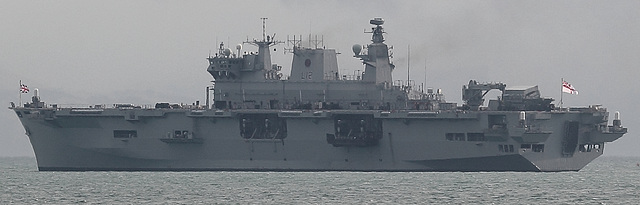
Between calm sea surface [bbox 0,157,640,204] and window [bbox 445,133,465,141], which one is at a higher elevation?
window [bbox 445,133,465,141]

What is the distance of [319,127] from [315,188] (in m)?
11.6

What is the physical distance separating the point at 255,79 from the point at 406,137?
371 inches

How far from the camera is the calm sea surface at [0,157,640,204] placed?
53.2 m

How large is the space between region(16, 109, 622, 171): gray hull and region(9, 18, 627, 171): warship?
0.17 ft

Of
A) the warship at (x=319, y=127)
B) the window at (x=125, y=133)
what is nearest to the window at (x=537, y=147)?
the warship at (x=319, y=127)

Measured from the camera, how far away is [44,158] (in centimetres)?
7425

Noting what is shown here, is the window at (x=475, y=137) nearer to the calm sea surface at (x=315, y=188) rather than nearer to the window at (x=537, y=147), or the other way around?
the calm sea surface at (x=315, y=188)

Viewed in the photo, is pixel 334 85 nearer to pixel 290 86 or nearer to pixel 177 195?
pixel 290 86

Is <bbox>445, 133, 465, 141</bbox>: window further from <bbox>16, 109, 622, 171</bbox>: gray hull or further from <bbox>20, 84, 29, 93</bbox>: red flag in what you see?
<bbox>20, 84, 29, 93</bbox>: red flag

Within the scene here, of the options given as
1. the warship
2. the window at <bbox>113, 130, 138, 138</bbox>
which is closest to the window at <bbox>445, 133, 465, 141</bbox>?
the warship

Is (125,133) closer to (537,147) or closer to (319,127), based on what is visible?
(319,127)

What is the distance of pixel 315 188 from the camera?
5928 cm

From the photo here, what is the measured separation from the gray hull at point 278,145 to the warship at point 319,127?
52 mm

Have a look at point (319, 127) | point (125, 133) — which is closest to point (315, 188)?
point (319, 127)
